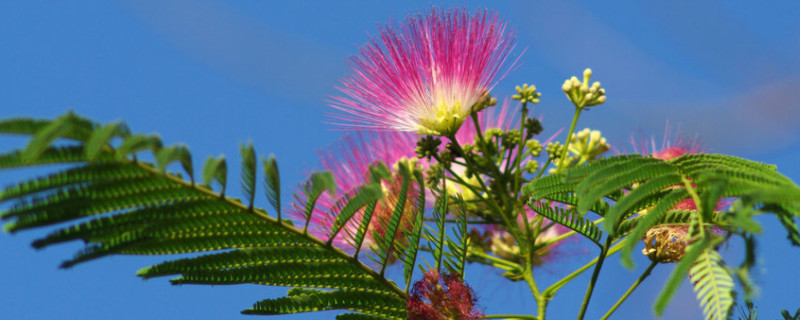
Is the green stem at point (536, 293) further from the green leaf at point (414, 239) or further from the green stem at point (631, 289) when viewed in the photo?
the green leaf at point (414, 239)

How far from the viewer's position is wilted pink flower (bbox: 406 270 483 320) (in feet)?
7.33

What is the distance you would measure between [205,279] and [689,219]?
1.17 metres

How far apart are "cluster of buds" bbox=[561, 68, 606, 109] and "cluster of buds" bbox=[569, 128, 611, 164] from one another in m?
0.18

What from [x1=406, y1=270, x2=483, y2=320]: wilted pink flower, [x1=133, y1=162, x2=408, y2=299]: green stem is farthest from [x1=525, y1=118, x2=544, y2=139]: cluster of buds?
[x1=133, y1=162, x2=408, y2=299]: green stem

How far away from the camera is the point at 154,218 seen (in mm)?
1818

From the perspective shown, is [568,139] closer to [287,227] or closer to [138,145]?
[287,227]

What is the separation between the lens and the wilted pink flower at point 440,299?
7.33ft

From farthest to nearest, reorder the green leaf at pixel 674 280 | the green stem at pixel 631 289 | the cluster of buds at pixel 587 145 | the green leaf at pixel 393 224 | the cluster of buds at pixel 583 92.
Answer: the cluster of buds at pixel 587 145 → the cluster of buds at pixel 583 92 → the green stem at pixel 631 289 → the green leaf at pixel 393 224 → the green leaf at pixel 674 280

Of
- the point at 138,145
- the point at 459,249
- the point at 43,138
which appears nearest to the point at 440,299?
the point at 459,249

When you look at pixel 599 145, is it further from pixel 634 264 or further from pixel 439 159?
pixel 634 264

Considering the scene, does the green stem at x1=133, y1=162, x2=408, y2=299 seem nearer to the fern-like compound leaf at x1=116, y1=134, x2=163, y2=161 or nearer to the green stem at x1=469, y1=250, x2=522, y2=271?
the fern-like compound leaf at x1=116, y1=134, x2=163, y2=161

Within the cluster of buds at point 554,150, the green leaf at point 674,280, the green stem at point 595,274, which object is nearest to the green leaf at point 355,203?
the green leaf at point 674,280

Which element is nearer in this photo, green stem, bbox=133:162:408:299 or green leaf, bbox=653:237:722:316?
green leaf, bbox=653:237:722:316

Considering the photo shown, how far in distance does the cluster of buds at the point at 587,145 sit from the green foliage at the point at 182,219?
94cm
